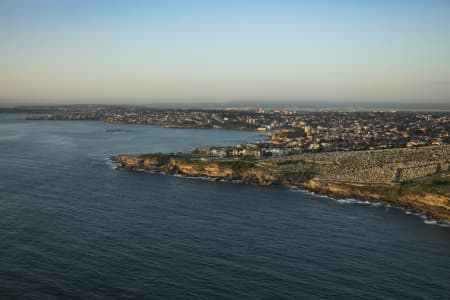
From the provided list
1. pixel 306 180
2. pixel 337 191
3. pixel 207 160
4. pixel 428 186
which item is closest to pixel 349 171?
pixel 306 180

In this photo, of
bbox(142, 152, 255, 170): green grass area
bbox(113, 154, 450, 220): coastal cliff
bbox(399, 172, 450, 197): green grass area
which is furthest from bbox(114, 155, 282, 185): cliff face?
bbox(399, 172, 450, 197): green grass area

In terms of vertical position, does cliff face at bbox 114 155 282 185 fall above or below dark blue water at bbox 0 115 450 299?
above

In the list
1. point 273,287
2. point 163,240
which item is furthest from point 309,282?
point 163,240

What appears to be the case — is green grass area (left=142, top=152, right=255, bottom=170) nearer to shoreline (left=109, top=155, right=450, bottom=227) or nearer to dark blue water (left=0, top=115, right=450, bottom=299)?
shoreline (left=109, top=155, right=450, bottom=227)

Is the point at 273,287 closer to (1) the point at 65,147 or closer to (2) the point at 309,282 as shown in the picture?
(2) the point at 309,282

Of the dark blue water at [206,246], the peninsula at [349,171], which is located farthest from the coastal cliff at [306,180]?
the dark blue water at [206,246]

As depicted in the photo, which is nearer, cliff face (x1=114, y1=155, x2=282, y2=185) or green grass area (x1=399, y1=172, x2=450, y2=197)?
green grass area (x1=399, y1=172, x2=450, y2=197)

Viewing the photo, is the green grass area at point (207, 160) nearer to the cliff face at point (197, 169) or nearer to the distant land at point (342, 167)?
the distant land at point (342, 167)
